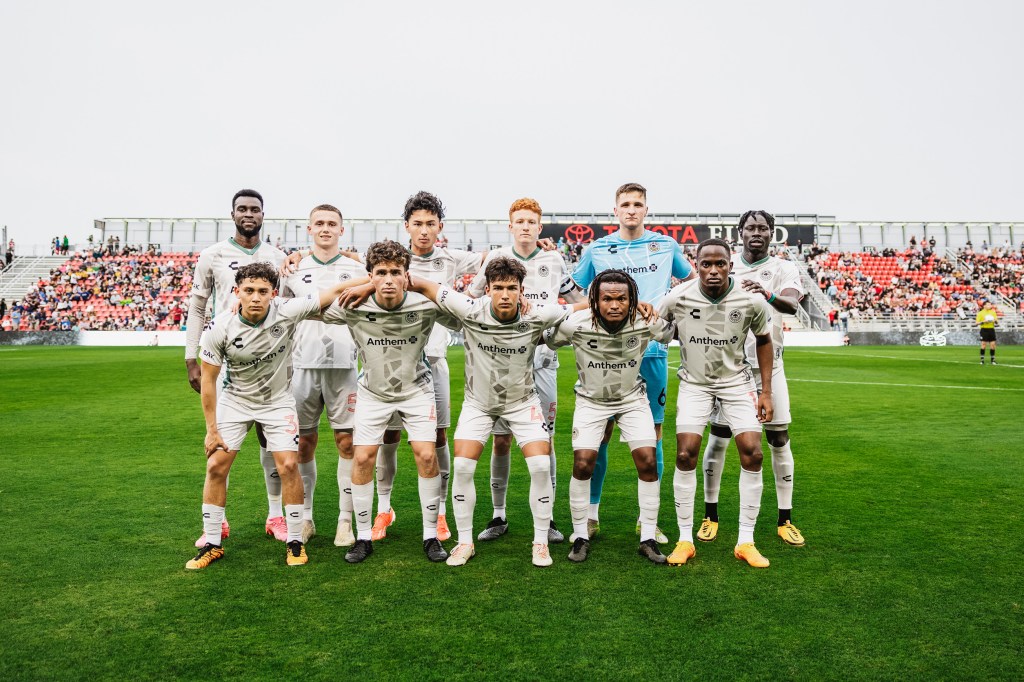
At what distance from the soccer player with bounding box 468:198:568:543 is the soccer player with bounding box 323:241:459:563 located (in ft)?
1.82

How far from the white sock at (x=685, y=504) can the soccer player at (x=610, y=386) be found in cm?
16

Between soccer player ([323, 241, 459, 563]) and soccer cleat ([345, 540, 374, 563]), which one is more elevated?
soccer player ([323, 241, 459, 563])

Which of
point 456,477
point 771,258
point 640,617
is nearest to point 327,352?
point 456,477

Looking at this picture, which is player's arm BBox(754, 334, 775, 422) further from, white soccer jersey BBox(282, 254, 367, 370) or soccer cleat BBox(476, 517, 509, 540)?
white soccer jersey BBox(282, 254, 367, 370)

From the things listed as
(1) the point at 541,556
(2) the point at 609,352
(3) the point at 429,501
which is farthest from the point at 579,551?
(2) the point at 609,352

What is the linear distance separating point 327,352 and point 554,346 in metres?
1.69

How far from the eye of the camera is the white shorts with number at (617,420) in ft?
15.6

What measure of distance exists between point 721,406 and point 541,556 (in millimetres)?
1606

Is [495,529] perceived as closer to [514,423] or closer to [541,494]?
[541,494]

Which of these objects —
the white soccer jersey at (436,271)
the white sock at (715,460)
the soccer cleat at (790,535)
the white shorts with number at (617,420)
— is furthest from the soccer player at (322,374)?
the soccer cleat at (790,535)

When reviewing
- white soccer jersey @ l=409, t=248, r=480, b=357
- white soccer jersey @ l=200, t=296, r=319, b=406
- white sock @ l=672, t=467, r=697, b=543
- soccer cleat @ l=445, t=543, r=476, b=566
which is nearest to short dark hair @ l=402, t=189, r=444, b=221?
white soccer jersey @ l=409, t=248, r=480, b=357

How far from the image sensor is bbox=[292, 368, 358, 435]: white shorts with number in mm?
5355

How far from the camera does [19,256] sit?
47594mm

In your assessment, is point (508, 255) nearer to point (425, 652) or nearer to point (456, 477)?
point (456, 477)
